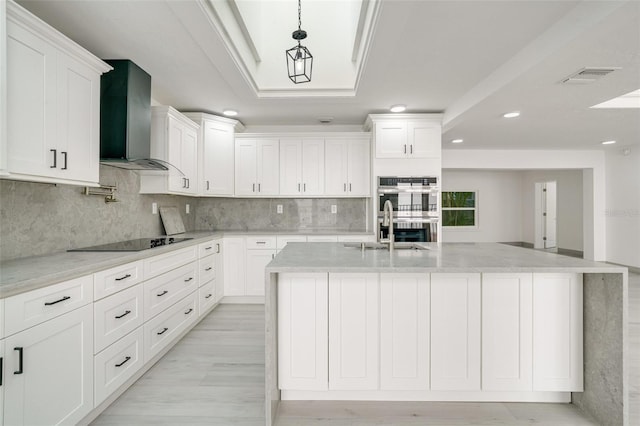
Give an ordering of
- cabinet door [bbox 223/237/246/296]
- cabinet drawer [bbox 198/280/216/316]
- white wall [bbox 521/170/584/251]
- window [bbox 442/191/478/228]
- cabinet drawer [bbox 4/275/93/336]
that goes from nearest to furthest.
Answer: cabinet drawer [bbox 4/275/93/336]
cabinet drawer [bbox 198/280/216/316]
cabinet door [bbox 223/237/246/296]
white wall [bbox 521/170/584/251]
window [bbox 442/191/478/228]

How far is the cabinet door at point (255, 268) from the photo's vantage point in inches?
163

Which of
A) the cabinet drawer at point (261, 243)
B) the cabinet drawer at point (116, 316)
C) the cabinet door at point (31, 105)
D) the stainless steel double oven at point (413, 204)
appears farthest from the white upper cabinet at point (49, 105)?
the stainless steel double oven at point (413, 204)

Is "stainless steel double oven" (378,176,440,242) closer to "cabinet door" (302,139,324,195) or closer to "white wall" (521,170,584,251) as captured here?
"cabinet door" (302,139,324,195)

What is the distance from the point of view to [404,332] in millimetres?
1968

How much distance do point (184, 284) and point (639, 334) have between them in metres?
4.42

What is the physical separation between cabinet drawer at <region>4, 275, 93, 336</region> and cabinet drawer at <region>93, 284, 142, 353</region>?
0.47 ft

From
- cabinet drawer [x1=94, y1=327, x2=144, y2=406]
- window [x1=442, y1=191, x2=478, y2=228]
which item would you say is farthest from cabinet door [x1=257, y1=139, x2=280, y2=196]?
window [x1=442, y1=191, x2=478, y2=228]

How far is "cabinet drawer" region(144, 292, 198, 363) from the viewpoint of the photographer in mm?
2428

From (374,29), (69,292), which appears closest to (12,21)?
Answer: (69,292)

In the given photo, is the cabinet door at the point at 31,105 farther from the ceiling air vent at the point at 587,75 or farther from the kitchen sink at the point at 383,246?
the ceiling air vent at the point at 587,75

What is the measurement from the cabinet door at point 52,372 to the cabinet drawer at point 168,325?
0.62 m

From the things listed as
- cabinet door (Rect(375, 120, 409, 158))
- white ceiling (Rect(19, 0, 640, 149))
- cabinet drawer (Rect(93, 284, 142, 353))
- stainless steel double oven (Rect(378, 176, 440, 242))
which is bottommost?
cabinet drawer (Rect(93, 284, 142, 353))

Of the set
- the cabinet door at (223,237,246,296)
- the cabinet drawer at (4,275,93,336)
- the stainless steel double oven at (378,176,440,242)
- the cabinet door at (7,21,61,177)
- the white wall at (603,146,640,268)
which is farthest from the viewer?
the white wall at (603,146,640,268)

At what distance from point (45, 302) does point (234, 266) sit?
266 centimetres
